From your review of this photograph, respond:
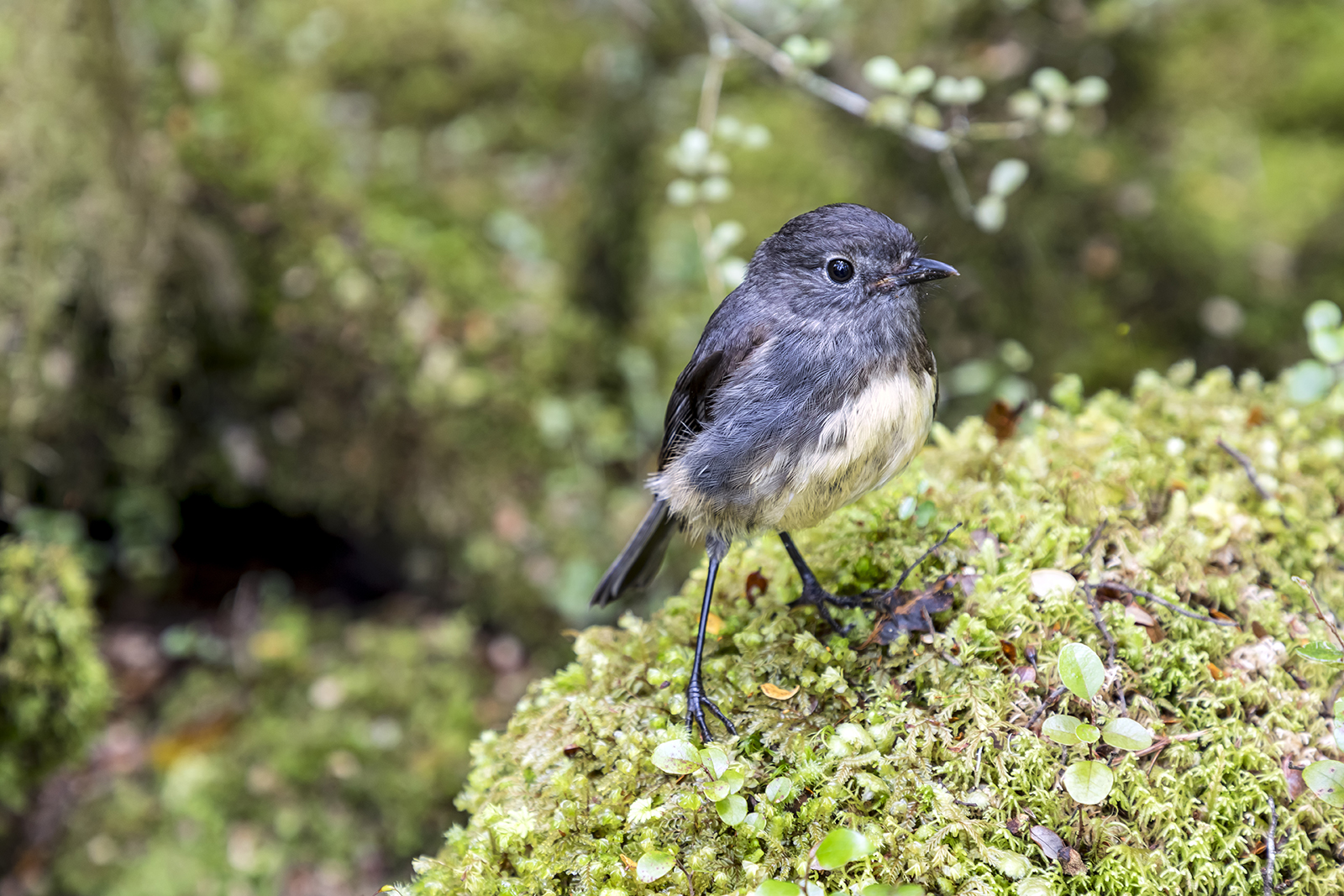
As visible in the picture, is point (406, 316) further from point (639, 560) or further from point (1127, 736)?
point (1127, 736)

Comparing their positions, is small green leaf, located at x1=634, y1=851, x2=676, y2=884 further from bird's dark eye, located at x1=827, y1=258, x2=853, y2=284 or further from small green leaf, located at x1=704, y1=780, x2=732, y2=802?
bird's dark eye, located at x1=827, y1=258, x2=853, y2=284

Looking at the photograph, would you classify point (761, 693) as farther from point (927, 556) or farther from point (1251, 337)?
point (1251, 337)

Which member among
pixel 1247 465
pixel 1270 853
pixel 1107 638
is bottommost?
pixel 1270 853

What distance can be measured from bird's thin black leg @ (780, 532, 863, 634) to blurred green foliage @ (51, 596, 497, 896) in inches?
119

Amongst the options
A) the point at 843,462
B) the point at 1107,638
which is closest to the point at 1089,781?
the point at 1107,638

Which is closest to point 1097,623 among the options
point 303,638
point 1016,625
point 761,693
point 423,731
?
point 1016,625

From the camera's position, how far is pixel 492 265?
5.57m

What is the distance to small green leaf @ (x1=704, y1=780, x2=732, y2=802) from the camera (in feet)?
6.21

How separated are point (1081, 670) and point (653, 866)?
0.96 metres

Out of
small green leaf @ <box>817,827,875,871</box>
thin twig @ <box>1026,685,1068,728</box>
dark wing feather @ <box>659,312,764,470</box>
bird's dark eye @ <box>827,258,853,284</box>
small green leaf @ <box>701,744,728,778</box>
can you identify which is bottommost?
thin twig @ <box>1026,685,1068,728</box>

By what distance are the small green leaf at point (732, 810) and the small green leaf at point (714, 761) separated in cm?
6

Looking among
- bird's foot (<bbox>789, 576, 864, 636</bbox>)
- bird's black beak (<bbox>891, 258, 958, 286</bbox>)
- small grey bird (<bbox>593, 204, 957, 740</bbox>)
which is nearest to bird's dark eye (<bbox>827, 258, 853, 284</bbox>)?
small grey bird (<bbox>593, 204, 957, 740</bbox>)

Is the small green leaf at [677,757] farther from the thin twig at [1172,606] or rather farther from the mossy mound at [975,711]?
the thin twig at [1172,606]

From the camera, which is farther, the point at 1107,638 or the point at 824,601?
the point at 824,601
